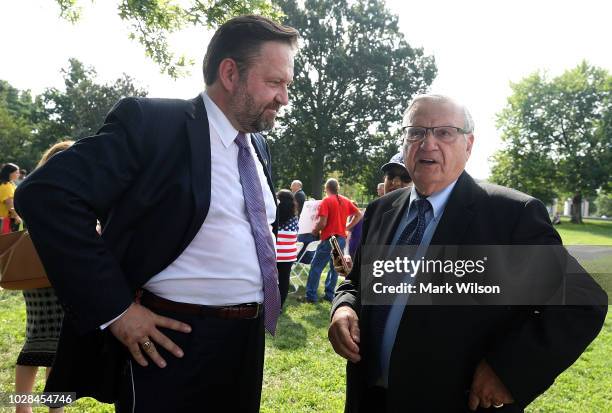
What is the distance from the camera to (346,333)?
Result: 2.08 meters

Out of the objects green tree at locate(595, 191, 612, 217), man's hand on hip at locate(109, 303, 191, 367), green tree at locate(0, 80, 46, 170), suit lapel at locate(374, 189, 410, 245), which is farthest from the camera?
green tree at locate(595, 191, 612, 217)

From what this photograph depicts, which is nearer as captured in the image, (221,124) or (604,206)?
(221,124)

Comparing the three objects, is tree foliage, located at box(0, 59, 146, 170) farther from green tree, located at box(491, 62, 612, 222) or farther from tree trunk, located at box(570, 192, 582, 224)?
tree trunk, located at box(570, 192, 582, 224)

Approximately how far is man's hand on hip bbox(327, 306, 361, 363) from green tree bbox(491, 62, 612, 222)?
49.7 metres

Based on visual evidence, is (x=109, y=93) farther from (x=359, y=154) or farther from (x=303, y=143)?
(x=359, y=154)

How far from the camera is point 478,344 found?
1.78 metres

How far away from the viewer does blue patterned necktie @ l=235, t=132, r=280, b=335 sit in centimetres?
198

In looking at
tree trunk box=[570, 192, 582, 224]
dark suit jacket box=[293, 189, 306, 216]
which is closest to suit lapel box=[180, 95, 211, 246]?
dark suit jacket box=[293, 189, 306, 216]

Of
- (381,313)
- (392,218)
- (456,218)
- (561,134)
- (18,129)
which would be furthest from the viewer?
(561,134)

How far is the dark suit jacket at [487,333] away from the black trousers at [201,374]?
0.65 meters

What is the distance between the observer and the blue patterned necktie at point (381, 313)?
2037mm

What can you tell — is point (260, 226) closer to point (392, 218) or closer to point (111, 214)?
point (111, 214)

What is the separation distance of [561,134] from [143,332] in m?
52.8

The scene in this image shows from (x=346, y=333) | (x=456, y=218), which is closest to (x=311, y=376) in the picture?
(x=346, y=333)
